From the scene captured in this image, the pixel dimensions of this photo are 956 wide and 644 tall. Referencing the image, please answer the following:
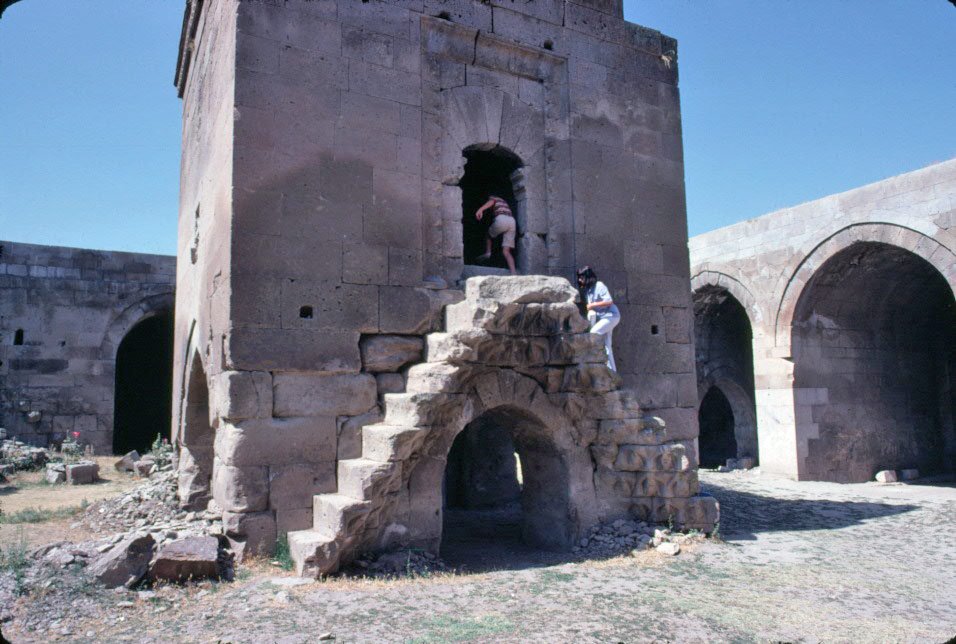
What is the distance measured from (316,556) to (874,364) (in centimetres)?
1184

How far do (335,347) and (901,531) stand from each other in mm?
6121

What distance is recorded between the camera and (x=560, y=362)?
20.2 feet

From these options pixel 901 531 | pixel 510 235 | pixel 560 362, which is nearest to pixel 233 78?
pixel 510 235

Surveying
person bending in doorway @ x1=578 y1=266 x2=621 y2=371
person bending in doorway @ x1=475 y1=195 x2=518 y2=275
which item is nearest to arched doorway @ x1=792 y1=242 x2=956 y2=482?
person bending in doorway @ x1=578 y1=266 x2=621 y2=371

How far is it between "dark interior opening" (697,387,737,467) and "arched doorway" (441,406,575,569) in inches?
350

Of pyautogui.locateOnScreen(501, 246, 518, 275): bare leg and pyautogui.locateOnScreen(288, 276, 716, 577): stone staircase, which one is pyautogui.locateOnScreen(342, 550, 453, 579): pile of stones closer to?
pyautogui.locateOnScreen(288, 276, 716, 577): stone staircase

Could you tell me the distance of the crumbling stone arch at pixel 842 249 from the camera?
9.88 metres

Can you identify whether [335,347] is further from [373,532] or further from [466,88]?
[466,88]

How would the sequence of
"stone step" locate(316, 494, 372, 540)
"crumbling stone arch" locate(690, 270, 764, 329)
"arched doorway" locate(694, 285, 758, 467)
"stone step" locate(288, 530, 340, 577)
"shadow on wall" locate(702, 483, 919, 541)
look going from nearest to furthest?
"stone step" locate(288, 530, 340, 577), "stone step" locate(316, 494, 372, 540), "shadow on wall" locate(702, 483, 919, 541), "crumbling stone arch" locate(690, 270, 764, 329), "arched doorway" locate(694, 285, 758, 467)

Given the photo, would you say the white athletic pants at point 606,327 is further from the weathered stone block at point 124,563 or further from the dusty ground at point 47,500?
the dusty ground at point 47,500

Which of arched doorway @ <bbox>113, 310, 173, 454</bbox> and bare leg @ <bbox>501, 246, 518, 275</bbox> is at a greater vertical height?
bare leg @ <bbox>501, 246, 518, 275</bbox>

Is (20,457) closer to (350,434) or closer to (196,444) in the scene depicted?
(196,444)

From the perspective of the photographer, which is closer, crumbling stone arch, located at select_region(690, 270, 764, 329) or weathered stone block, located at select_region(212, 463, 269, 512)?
weathered stone block, located at select_region(212, 463, 269, 512)

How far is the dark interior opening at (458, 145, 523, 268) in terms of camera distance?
7.75 metres
